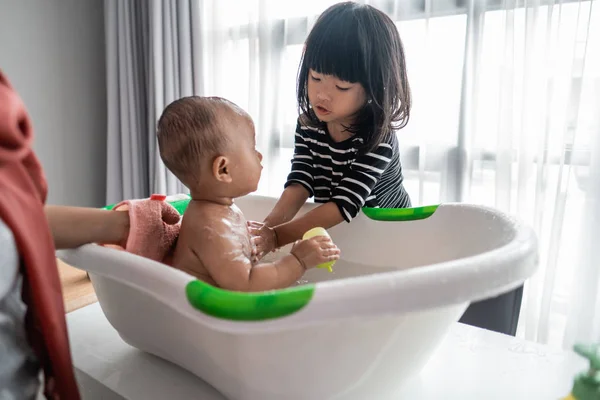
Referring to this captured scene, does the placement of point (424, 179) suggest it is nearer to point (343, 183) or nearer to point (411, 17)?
point (411, 17)

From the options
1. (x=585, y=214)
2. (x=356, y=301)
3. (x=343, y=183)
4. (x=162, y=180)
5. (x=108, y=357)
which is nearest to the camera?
(x=356, y=301)

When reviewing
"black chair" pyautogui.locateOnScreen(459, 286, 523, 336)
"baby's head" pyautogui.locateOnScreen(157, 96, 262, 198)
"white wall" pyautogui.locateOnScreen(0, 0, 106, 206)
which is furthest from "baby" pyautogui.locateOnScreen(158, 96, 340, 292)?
"white wall" pyautogui.locateOnScreen(0, 0, 106, 206)

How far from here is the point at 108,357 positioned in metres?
0.57

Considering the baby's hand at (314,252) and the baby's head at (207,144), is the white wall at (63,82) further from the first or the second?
the baby's hand at (314,252)

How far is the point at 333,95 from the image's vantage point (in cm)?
78

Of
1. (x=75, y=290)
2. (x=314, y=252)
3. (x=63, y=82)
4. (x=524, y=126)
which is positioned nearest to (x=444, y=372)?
(x=314, y=252)

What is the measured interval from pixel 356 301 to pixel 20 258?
10.8 inches

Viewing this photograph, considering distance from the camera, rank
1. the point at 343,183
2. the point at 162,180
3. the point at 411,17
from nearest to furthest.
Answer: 1. the point at 343,183
2. the point at 411,17
3. the point at 162,180

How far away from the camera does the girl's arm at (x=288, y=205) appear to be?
0.86 meters

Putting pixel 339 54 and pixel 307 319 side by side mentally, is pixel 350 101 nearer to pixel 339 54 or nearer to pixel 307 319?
pixel 339 54

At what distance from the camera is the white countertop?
1.67 feet

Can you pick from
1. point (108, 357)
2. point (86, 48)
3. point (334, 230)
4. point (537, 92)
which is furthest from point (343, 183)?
point (86, 48)

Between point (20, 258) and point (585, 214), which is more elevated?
point (20, 258)

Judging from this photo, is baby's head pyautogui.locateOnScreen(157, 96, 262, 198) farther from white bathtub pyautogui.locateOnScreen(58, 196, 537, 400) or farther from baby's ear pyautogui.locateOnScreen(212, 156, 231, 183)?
white bathtub pyautogui.locateOnScreen(58, 196, 537, 400)
